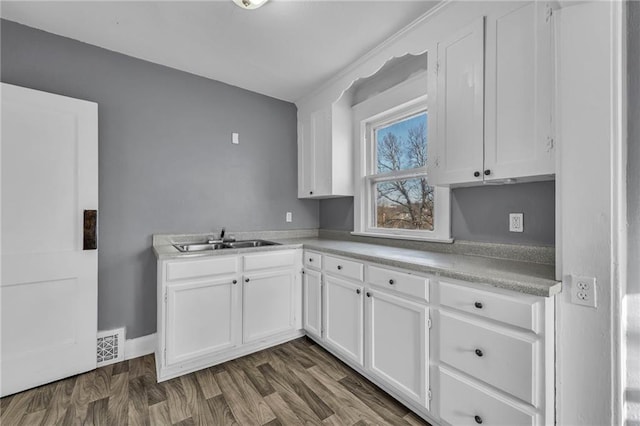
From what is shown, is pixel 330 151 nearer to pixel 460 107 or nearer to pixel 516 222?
pixel 460 107

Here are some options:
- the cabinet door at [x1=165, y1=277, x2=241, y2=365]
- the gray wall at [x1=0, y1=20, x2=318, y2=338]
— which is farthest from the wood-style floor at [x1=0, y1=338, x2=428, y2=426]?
the gray wall at [x1=0, y1=20, x2=318, y2=338]

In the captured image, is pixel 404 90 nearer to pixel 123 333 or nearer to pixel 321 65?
pixel 321 65

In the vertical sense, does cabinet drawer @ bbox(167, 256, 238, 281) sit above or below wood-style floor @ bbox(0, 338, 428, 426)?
above

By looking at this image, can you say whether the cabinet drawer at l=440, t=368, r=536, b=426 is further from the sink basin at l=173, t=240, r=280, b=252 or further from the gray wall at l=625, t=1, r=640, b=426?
the sink basin at l=173, t=240, r=280, b=252

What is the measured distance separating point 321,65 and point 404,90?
76 centimetres

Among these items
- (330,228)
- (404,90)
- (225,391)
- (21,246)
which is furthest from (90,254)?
(404,90)

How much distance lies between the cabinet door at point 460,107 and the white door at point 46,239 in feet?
8.16

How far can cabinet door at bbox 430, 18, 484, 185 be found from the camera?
1620 mm

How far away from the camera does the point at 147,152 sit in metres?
2.46

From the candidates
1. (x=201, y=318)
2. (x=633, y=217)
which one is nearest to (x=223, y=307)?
(x=201, y=318)

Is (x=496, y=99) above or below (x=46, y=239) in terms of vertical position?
above

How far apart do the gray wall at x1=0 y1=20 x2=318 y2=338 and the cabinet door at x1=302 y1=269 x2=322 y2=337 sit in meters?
0.86

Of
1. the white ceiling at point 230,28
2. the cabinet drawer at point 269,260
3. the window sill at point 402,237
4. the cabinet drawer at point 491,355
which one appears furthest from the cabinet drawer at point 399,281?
the white ceiling at point 230,28

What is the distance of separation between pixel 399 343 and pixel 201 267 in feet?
4.88
